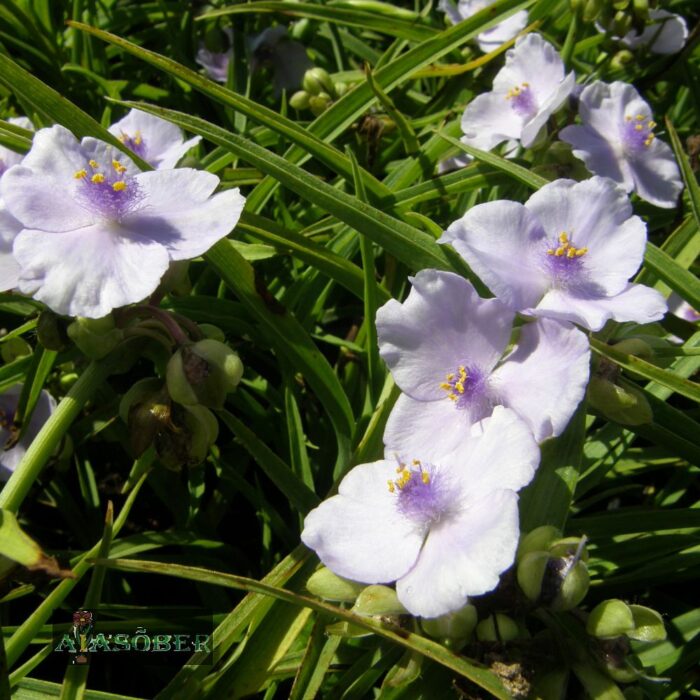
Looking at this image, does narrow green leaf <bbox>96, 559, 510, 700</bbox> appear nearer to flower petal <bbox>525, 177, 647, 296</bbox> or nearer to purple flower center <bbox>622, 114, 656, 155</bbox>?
flower petal <bbox>525, 177, 647, 296</bbox>

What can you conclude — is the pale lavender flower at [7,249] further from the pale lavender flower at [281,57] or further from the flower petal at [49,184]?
the pale lavender flower at [281,57]

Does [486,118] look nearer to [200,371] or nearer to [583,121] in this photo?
[583,121]

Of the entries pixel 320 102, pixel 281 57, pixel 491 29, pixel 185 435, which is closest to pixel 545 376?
pixel 185 435

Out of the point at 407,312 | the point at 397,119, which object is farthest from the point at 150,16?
the point at 407,312

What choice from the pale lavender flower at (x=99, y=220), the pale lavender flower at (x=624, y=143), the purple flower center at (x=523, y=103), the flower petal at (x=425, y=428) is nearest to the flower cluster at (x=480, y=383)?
the flower petal at (x=425, y=428)

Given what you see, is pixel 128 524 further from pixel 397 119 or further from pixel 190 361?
pixel 397 119
